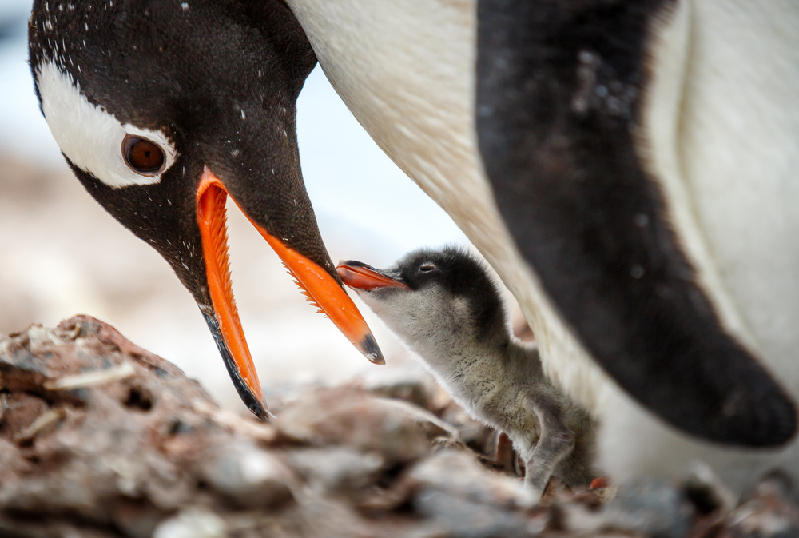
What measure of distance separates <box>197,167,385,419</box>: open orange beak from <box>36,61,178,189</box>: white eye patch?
0.27 ft

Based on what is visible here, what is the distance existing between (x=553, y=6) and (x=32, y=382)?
2.31 feet

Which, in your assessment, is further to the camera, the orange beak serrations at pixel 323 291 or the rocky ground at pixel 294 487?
the orange beak serrations at pixel 323 291

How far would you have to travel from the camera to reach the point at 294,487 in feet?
1.95

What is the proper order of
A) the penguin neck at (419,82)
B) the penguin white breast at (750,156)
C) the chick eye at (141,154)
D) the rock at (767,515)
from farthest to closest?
the chick eye at (141,154) < the penguin neck at (419,82) < the penguin white breast at (750,156) < the rock at (767,515)

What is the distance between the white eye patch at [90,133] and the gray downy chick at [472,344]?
45 cm

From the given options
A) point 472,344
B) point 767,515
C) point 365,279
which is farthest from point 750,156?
point 365,279

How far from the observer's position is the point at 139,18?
3.04 ft

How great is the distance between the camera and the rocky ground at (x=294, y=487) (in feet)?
1.90

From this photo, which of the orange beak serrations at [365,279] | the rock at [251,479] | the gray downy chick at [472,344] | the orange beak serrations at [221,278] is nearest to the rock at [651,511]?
the rock at [251,479]

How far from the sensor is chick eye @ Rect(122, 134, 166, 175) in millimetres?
939

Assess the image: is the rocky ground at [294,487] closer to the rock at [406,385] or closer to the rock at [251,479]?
the rock at [251,479]

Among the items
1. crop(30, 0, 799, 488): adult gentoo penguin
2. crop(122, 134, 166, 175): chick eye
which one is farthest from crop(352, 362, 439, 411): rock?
crop(122, 134, 166, 175): chick eye

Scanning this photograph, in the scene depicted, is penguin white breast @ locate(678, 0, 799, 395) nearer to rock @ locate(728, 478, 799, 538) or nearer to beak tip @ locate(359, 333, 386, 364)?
rock @ locate(728, 478, 799, 538)

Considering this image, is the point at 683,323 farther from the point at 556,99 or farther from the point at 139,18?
the point at 139,18
